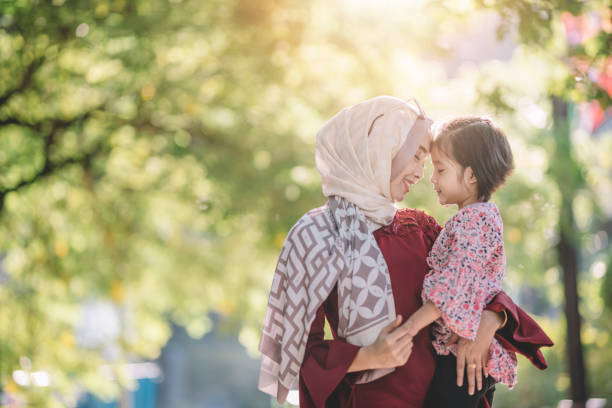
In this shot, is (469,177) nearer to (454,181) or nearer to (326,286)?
(454,181)

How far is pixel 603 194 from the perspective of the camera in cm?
1047

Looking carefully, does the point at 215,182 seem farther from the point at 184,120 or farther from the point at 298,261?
the point at 298,261

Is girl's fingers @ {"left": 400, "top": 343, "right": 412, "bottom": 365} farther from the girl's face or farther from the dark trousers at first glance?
the girl's face

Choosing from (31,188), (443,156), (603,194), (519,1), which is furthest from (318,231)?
(603,194)

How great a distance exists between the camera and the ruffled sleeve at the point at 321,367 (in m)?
1.97

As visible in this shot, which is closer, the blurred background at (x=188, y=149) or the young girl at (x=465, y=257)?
the young girl at (x=465, y=257)

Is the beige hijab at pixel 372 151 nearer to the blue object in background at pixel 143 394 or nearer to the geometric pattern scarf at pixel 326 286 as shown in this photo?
the geometric pattern scarf at pixel 326 286

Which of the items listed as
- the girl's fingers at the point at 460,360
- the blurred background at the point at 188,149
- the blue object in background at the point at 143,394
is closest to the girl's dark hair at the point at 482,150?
the girl's fingers at the point at 460,360

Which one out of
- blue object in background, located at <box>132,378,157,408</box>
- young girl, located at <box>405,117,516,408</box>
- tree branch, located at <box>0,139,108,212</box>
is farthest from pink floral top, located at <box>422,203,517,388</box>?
blue object in background, located at <box>132,378,157,408</box>

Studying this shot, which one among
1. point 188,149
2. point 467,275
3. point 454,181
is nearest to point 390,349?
point 467,275

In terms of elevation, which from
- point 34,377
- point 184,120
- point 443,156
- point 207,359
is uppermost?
point 184,120

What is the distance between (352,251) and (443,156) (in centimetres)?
41

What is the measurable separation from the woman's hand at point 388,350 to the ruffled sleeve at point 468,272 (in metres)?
0.13

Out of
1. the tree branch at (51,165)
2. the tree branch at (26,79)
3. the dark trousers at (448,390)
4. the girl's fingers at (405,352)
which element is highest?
the tree branch at (26,79)
